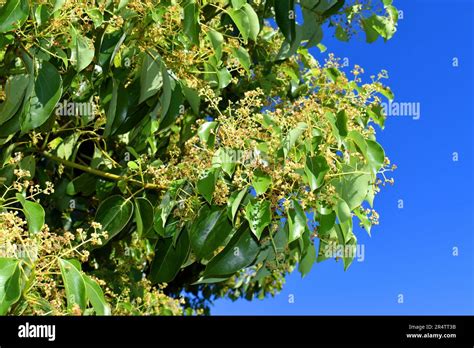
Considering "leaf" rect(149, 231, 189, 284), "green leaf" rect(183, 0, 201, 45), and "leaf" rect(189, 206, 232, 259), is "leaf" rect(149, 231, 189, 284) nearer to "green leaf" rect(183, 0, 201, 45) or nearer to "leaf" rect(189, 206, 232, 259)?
"leaf" rect(189, 206, 232, 259)

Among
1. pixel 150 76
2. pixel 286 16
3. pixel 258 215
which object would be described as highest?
pixel 286 16

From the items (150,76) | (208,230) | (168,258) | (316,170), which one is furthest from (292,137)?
(168,258)

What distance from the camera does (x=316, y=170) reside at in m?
2.21

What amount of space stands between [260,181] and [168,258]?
638mm

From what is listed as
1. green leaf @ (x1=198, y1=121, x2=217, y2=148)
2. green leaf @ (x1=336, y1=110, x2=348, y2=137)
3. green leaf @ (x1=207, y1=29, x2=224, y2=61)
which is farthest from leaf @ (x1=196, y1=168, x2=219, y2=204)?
green leaf @ (x1=207, y1=29, x2=224, y2=61)

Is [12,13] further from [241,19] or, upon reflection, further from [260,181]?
[260,181]

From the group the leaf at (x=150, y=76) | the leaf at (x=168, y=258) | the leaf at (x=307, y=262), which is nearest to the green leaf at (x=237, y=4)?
the leaf at (x=150, y=76)

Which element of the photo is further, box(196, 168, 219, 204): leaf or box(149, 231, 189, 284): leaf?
box(149, 231, 189, 284): leaf

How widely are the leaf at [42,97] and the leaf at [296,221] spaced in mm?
866

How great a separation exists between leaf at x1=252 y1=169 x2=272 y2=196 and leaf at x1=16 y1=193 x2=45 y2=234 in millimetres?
638

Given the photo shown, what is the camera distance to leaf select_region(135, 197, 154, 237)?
270cm

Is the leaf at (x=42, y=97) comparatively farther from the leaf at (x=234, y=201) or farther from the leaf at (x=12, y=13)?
the leaf at (x=234, y=201)

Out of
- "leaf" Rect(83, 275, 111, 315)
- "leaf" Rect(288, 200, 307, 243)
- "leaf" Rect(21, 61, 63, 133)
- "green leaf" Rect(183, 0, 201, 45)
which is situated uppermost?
"green leaf" Rect(183, 0, 201, 45)

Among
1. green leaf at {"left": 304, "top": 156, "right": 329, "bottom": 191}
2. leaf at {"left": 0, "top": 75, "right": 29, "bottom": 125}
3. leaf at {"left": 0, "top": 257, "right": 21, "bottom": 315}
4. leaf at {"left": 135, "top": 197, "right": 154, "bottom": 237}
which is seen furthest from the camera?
leaf at {"left": 135, "top": 197, "right": 154, "bottom": 237}
